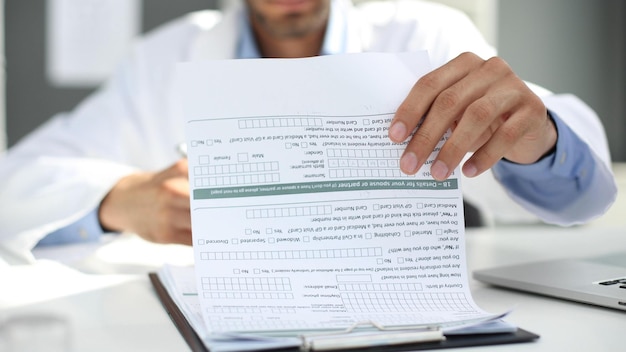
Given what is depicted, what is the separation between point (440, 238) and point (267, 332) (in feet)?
0.57

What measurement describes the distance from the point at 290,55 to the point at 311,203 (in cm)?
97

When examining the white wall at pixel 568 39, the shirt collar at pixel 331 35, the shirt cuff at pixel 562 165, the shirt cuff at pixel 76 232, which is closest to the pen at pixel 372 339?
the shirt cuff at pixel 562 165

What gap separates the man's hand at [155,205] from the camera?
88 cm

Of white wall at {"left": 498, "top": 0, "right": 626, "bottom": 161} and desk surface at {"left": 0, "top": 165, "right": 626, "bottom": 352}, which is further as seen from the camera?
white wall at {"left": 498, "top": 0, "right": 626, "bottom": 161}

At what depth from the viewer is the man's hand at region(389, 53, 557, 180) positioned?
1.93ft

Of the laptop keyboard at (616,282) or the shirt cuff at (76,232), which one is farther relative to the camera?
the shirt cuff at (76,232)

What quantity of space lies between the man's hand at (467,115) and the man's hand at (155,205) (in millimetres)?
364

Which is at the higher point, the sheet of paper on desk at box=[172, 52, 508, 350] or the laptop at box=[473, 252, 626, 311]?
the sheet of paper on desk at box=[172, 52, 508, 350]

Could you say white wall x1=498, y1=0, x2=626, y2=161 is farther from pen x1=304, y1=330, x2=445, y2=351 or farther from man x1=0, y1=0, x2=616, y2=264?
pen x1=304, y1=330, x2=445, y2=351

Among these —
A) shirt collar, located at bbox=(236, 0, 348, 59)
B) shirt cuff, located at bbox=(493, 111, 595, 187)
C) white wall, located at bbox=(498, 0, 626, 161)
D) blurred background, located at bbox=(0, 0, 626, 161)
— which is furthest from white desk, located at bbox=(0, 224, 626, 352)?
white wall, located at bbox=(498, 0, 626, 161)

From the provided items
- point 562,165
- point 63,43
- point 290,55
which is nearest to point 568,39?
point 290,55

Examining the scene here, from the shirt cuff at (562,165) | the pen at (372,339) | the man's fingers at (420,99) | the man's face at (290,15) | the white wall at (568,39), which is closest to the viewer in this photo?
the pen at (372,339)

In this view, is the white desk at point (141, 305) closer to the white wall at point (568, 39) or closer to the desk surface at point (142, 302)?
the desk surface at point (142, 302)

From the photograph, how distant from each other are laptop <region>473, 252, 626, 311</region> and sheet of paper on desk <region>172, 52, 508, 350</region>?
13 cm
